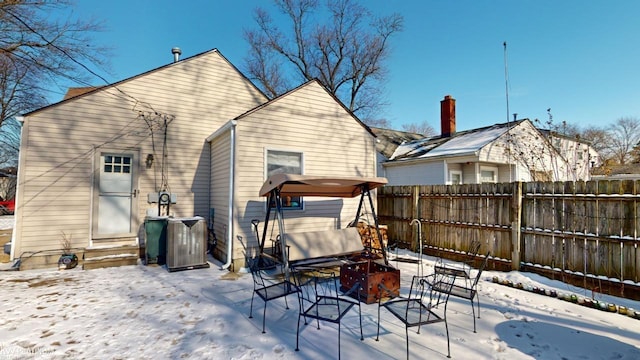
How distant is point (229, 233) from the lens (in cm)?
639

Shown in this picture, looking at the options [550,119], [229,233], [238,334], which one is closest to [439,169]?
[550,119]

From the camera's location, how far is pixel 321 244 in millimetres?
6035

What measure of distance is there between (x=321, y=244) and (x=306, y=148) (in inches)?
99.8

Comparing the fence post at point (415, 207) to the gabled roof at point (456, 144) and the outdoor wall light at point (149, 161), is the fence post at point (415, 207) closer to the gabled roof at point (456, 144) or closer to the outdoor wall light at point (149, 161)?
the gabled roof at point (456, 144)

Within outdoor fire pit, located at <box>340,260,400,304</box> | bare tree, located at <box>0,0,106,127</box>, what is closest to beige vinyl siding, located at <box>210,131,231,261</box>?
outdoor fire pit, located at <box>340,260,400,304</box>

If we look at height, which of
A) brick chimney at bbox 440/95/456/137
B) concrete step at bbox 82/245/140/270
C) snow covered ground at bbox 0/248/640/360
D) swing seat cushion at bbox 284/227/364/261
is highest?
brick chimney at bbox 440/95/456/137

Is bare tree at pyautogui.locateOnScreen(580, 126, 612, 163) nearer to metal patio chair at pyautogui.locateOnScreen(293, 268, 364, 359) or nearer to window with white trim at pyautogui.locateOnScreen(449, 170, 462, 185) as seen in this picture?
window with white trim at pyautogui.locateOnScreen(449, 170, 462, 185)

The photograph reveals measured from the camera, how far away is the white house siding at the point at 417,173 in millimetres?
12180

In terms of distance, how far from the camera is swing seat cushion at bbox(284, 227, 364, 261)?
224 inches

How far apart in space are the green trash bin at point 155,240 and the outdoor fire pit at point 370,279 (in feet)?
15.1

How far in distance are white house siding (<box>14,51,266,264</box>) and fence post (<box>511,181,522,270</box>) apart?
730 cm

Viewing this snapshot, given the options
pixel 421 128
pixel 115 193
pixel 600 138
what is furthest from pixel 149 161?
pixel 421 128

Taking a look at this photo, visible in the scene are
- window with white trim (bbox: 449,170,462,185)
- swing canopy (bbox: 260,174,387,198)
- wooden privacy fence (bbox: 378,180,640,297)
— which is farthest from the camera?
window with white trim (bbox: 449,170,462,185)

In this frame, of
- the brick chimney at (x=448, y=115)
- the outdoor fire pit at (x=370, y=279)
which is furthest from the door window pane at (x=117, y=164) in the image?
the brick chimney at (x=448, y=115)
